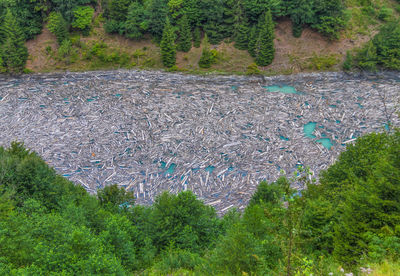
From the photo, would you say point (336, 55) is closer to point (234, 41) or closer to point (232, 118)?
point (234, 41)

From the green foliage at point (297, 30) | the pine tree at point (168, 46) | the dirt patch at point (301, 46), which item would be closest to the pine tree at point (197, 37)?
the pine tree at point (168, 46)

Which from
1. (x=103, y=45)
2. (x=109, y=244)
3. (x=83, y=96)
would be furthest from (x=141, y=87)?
(x=109, y=244)

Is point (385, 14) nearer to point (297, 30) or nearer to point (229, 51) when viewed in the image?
point (297, 30)

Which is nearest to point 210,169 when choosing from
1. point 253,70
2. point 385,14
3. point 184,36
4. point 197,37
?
point 253,70

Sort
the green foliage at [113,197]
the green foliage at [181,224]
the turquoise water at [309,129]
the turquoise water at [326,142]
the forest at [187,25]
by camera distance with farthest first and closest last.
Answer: the forest at [187,25] < the turquoise water at [309,129] < the turquoise water at [326,142] < the green foliage at [113,197] < the green foliage at [181,224]

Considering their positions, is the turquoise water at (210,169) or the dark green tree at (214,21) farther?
the dark green tree at (214,21)

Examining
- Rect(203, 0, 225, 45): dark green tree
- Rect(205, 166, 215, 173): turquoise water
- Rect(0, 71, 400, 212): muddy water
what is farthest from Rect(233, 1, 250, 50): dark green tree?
Rect(205, 166, 215, 173): turquoise water

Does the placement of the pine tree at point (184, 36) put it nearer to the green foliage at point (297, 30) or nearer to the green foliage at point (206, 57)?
the green foliage at point (206, 57)

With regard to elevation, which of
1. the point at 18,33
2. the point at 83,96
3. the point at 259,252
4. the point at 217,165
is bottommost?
the point at 217,165
